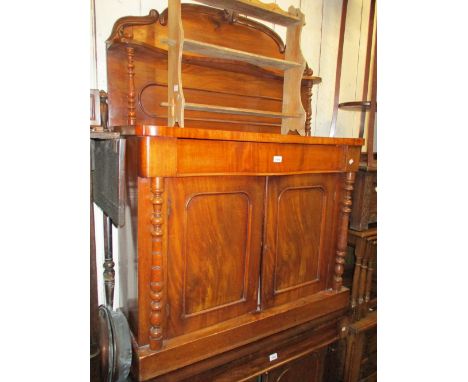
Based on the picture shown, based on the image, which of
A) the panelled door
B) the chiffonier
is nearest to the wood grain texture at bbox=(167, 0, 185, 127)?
the chiffonier

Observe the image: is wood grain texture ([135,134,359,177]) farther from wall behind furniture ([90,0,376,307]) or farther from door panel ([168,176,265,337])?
wall behind furniture ([90,0,376,307])

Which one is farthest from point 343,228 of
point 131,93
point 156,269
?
point 131,93

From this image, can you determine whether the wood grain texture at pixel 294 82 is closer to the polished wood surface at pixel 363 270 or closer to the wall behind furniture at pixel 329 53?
the wall behind furniture at pixel 329 53

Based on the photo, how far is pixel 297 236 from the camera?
4.57ft

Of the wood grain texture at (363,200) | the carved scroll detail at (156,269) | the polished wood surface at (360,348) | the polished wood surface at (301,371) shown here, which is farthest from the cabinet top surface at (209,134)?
the polished wood surface at (360,348)

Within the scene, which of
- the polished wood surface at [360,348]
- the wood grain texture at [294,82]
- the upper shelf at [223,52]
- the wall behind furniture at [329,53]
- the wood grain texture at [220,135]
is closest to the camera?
the wood grain texture at [220,135]

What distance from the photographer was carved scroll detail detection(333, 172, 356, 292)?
1493mm

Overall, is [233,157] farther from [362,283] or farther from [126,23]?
[362,283]

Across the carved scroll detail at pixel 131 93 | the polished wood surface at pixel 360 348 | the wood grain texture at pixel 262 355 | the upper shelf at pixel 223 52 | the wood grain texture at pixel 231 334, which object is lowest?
the polished wood surface at pixel 360 348

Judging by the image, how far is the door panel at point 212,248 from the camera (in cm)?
108
